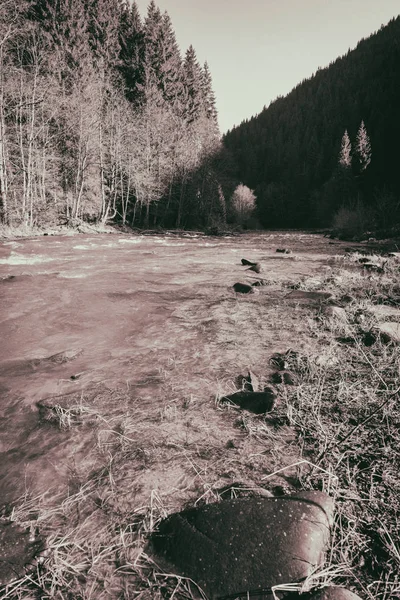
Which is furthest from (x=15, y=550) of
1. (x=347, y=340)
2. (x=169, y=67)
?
(x=169, y=67)

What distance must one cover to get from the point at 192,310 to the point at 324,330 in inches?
88.7

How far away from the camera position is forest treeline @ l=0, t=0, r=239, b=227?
18.4 m

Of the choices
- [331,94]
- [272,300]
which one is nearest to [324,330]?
[272,300]

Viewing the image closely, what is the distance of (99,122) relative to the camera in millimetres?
23938

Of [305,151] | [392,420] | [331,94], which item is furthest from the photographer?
[331,94]

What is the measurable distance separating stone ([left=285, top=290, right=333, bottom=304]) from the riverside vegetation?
139 centimetres

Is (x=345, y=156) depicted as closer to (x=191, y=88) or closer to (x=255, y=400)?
(x=191, y=88)

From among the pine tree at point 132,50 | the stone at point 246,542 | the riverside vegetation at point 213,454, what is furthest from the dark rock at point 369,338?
the pine tree at point 132,50

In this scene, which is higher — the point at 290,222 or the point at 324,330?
the point at 290,222

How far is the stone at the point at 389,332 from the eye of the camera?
11.3 ft

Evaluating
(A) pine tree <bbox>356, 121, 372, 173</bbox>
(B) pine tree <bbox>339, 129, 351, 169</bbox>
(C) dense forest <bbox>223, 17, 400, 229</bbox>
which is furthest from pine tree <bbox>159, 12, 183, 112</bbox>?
(A) pine tree <bbox>356, 121, 372, 173</bbox>

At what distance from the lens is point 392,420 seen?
87.7 inches

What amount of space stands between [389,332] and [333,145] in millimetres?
82370

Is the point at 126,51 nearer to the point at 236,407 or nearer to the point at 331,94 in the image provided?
the point at 236,407
